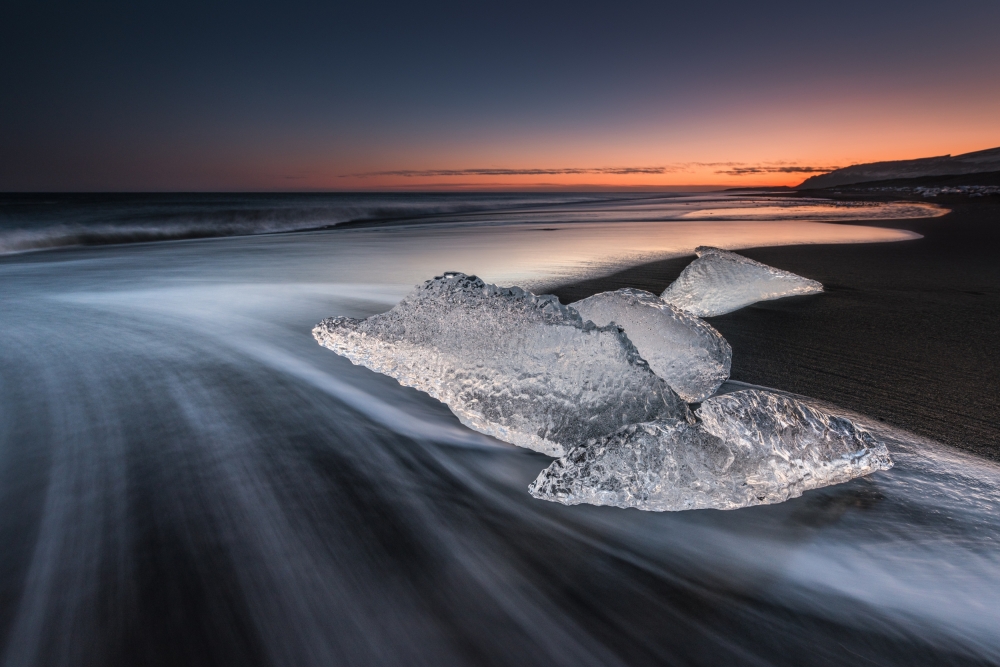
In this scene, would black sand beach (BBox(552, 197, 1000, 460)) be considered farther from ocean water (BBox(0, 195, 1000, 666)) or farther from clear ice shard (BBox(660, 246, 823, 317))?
ocean water (BBox(0, 195, 1000, 666))

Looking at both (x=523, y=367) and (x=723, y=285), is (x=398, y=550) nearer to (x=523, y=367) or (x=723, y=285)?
(x=523, y=367)

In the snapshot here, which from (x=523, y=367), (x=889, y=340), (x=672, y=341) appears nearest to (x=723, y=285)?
(x=889, y=340)

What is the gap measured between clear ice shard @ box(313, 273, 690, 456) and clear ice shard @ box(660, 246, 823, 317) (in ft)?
6.78

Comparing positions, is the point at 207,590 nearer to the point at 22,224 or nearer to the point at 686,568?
the point at 686,568

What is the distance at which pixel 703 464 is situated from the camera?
153 centimetres

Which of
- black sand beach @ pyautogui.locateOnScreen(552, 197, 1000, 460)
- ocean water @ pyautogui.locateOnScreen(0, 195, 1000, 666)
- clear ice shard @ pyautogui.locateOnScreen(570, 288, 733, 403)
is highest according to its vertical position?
clear ice shard @ pyautogui.locateOnScreen(570, 288, 733, 403)

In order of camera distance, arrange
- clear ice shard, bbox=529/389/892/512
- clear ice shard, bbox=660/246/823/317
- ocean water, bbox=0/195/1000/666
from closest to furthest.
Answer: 1. ocean water, bbox=0/195/1000/666
2. clear ice shard, bbox=529/389/892/512
3. clear ice shard, bbox=660/246/823/317

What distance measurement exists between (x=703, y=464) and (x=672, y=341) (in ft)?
3.10

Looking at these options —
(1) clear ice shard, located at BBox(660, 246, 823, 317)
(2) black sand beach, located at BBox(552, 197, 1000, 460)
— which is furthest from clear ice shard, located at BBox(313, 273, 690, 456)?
(1) clear ice shard, located at BBox(660, 246, 823, 317)

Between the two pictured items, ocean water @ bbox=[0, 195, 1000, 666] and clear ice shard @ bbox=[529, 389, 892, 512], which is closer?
ocean water @ bbox=[0, 195, 1000, 666]

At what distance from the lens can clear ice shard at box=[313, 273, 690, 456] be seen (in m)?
1.82

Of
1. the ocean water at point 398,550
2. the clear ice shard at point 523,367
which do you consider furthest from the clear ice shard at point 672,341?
the ocean water at point 398,550

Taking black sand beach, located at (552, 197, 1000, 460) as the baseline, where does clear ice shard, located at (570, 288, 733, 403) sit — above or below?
above

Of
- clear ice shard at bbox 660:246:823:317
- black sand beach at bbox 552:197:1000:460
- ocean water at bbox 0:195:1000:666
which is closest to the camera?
ocean water at bbox 0:195:1000:666
